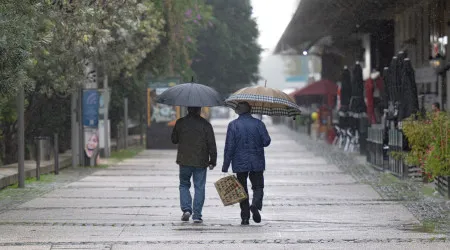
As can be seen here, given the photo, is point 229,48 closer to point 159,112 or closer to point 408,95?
point 159,112

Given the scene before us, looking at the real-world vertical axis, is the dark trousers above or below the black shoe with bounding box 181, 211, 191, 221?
above

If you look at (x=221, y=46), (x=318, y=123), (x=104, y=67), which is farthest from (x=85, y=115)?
(x=221, y=46)

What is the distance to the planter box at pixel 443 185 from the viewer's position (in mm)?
18328

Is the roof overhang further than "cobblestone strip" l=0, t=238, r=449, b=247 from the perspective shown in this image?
Yes

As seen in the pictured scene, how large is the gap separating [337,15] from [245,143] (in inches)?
853

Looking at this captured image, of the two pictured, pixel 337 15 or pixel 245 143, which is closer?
pixel 245 143

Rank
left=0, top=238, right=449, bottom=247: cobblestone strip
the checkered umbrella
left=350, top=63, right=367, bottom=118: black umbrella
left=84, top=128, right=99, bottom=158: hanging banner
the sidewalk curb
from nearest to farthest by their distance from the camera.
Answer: left=0, top=238, right=449, bottom=247: cobblestone strip < the checkered umbrella < the sidewalk curb < left=84, top=128, right=99, bottom=158: hanging banner < left=350, top=63, right=367, bottom=118: black umbrella

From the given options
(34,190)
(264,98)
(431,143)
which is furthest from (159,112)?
(264,98)

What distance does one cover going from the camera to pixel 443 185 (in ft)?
61.4

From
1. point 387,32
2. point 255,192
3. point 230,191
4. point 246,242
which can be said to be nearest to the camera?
point 246,242

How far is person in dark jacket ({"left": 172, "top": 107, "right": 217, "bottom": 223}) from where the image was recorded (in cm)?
1497

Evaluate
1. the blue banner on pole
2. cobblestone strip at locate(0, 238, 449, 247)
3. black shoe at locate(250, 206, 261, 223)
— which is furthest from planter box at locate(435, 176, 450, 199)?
the blue banner on pole

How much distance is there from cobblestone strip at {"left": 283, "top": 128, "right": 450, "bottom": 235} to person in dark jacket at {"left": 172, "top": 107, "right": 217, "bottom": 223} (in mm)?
2788

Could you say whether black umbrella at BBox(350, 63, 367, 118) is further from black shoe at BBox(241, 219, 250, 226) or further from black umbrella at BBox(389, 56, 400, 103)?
black shoe at BBox(241, 219, 250, 226)
